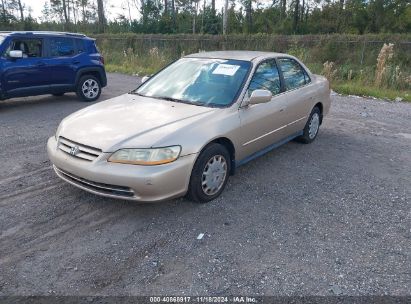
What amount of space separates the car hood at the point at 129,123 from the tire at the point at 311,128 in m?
2.42

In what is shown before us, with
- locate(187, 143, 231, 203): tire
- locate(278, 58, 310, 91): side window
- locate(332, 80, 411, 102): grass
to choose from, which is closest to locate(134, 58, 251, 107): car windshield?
locate(187, 143, 231, 203): tire

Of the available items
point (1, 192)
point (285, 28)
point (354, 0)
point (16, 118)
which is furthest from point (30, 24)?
point (1, 192)

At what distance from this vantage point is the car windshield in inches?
167

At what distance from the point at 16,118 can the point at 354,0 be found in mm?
38929

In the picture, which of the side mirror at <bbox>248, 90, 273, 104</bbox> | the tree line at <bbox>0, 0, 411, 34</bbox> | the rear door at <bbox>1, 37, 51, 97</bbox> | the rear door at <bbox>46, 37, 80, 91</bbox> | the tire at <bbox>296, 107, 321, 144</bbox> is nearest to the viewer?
the side mirror at <bbox>248, 90, 273, 104</bbox>

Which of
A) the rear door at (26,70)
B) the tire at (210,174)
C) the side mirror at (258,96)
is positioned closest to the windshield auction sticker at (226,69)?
the side mirror at (258,96)

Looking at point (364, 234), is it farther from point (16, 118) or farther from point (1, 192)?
point (16, 118)

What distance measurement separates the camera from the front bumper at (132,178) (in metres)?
3.28

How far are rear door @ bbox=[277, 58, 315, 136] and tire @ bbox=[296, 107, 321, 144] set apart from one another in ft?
0.69

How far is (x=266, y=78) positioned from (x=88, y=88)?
20.1 ft

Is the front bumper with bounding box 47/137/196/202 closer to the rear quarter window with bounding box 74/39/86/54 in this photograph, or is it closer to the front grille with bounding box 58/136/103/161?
the front grille with bounding box 58/136/103/161

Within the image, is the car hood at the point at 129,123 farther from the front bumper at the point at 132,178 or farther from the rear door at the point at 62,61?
the rear door at the point at 62,61

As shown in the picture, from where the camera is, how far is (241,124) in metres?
4.14

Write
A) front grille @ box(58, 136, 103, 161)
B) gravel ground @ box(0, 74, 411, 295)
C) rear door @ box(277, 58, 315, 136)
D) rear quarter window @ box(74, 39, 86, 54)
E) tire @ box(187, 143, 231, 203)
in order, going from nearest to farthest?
gravel ground @ box(0, 74, 411, 295), front grille @ box(58, 136, 103, 161), tire @ box(187, 143, 231, 203), rear door @ box(277, 58, 315, 136), rear quarter window @ box(74, 39, 86, 54)
